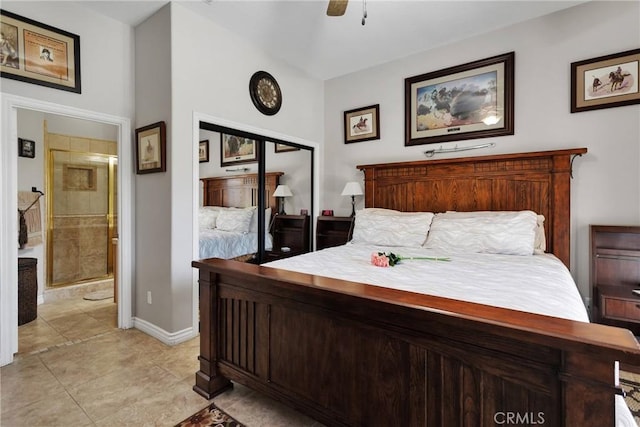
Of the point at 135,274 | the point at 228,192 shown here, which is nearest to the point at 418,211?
the point at 228,192

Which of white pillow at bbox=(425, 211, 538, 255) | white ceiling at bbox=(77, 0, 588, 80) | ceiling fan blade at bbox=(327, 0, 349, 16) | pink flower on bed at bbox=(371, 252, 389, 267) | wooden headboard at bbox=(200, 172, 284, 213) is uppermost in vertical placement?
white ceiling at bbox=(77, 0, 588, 80)

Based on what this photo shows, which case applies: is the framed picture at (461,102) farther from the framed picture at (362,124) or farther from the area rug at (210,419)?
the area rug at (210,419)

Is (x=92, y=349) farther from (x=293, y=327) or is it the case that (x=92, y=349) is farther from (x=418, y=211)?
(x=418, y=211)

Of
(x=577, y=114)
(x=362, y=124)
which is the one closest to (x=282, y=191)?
(x=362, y=124)

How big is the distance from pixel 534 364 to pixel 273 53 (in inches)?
143

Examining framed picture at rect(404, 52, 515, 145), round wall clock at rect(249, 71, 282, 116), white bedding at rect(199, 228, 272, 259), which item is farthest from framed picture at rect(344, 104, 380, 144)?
white bedding at rect(199, 228, 272, 259)

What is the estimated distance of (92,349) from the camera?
245 centimetres

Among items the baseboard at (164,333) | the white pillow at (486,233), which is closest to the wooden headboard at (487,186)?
the white pillow at (486,233)

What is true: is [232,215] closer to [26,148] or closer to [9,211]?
[9,211]

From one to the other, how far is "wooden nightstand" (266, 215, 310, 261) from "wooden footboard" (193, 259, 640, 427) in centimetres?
185

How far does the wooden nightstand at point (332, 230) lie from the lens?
390 cm

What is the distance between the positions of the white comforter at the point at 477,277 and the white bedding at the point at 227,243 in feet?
3.52

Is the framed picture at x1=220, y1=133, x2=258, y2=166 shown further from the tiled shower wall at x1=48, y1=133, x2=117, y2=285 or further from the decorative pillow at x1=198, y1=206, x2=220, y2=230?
the tiled shower wall at x1=48, y1=133, x2=117, y2=285

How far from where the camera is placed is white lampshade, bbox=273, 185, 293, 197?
3.76m
